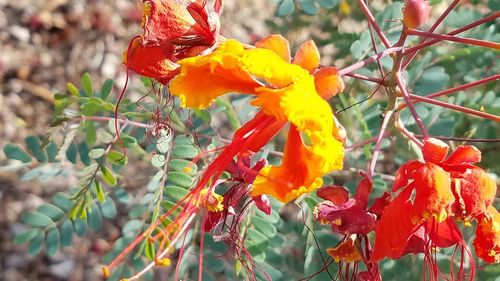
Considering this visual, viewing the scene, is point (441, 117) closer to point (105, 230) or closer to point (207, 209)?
point (207, 209)

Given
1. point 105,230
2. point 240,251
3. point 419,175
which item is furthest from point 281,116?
point 105,230

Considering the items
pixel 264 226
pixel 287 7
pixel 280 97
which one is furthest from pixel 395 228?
pixel 287 7

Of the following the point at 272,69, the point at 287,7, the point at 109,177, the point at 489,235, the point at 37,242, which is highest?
the point at 287,7

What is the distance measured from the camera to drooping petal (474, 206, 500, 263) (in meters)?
1.32

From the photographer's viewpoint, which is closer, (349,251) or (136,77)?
(349,251)

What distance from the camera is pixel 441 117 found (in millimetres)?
2209

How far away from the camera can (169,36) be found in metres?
1.35

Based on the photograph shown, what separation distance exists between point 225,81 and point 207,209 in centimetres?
25

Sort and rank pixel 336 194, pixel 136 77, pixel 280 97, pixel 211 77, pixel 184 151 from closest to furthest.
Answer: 1. pixel 280 97
2. pixel 211 77
3. pixel 336 194
4. pixel 184 151
5. pixel 136 77

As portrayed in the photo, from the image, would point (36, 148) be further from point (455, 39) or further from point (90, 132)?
point (455, 39)

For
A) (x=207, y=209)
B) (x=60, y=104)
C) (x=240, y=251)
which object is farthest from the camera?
(x=60, y=104)

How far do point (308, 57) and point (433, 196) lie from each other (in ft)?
0.97

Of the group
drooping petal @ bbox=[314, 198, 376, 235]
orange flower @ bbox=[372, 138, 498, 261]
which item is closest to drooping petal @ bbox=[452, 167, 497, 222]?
orange flower @ bbox=[372, 138, 498, 261]

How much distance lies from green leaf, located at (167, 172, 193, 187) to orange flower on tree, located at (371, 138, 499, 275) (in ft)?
2.14
